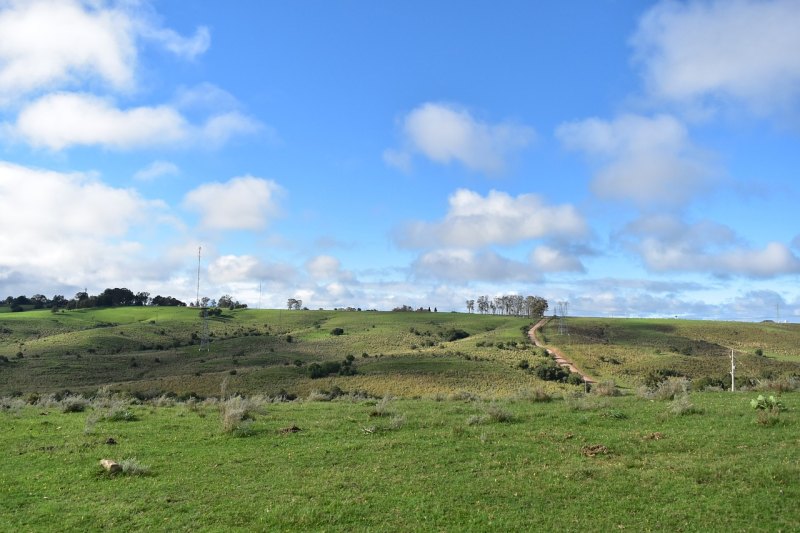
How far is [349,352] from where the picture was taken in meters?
80.5

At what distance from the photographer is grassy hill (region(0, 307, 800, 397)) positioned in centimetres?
5228

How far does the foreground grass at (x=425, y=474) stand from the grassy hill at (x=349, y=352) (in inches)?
795

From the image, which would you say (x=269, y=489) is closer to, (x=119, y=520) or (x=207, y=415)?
(x=119, y=520)

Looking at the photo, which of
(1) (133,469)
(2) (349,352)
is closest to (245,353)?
(2) (349,352)

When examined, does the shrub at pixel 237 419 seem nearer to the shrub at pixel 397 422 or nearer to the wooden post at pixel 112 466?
the wooden post at pixel 112 466

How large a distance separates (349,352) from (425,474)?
68.8 m

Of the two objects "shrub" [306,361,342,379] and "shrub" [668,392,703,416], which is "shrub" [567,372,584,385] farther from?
"shrub" [668,392,703,416]

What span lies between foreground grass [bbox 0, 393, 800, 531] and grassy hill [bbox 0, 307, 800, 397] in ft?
66.2

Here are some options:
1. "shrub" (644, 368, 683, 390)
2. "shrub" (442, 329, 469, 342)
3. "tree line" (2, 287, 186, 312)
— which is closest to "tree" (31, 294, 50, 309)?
"tree line" (2, 287, 186, 312)

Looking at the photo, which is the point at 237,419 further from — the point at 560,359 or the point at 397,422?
the point at 560,359

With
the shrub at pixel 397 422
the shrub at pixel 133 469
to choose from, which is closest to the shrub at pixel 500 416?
the shrub at pixel 397 422

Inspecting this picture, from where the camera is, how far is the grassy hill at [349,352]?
172 ft

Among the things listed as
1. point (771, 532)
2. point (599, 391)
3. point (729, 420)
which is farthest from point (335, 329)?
point (771, 532)

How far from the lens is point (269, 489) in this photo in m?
11.9
